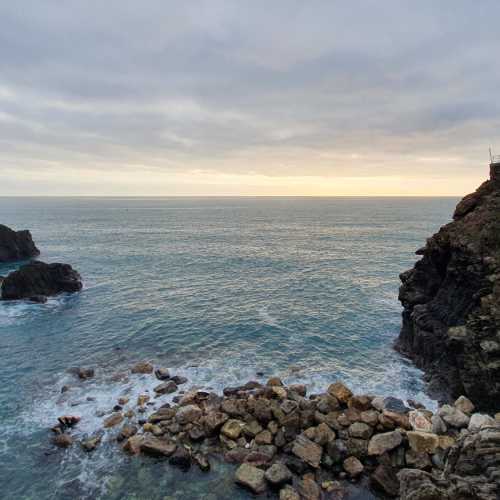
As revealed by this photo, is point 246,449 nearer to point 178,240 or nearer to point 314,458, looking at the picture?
point 314,458

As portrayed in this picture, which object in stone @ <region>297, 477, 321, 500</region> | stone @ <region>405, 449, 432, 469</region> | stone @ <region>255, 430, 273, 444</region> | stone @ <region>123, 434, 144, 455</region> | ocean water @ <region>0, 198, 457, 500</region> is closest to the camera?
stone @ <region>297, 477, 321, 500</region>

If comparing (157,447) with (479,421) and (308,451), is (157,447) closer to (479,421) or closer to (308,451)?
(308,451)

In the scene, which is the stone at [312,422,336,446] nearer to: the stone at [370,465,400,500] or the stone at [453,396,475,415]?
the stone at [370,465,400,500]

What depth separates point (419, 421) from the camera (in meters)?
24.0

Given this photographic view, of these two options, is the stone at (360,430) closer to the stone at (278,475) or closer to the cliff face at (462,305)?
the stone at (278,475)

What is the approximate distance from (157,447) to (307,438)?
9.95 m

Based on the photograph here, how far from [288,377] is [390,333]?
17305mm

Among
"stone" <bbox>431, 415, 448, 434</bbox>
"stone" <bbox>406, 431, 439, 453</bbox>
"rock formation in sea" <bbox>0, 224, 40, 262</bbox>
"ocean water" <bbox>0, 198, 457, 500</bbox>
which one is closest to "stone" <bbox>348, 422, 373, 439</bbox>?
"stone" <bbox>406, 431, 439, 453</bbox>

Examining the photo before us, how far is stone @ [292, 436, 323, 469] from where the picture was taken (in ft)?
70.3

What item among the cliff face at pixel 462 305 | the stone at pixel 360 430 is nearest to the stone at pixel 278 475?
the stone at pixel 360 430

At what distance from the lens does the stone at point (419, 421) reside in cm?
2355

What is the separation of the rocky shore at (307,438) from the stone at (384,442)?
6cm

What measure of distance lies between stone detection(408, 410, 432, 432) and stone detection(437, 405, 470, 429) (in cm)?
108

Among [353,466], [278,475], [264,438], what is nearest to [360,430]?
[353,466]
